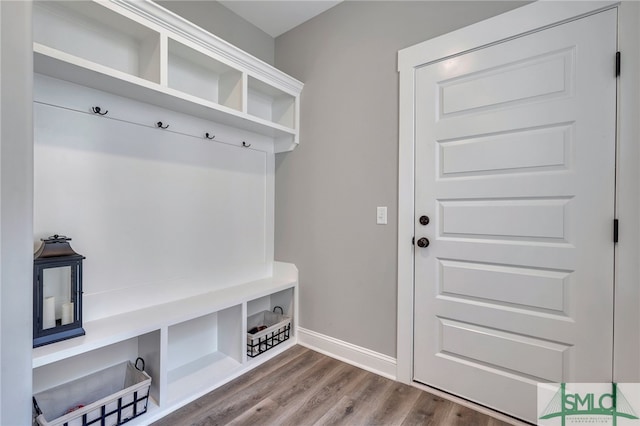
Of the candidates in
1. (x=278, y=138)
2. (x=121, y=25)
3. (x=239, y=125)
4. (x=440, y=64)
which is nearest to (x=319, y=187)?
(x=278, y=138)

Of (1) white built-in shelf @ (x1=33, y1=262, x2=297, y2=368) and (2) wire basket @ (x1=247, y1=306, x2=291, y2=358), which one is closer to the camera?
(1) white built-in shelf @ (x1=33, y1=262, x2=297, y2=368)

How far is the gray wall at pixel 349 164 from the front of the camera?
193cm

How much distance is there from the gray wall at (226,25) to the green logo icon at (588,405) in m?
2.95

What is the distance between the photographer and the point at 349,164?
2.13 m

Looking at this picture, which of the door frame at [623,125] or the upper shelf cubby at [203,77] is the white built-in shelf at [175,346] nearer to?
the upper shelf cubby at [203,77]

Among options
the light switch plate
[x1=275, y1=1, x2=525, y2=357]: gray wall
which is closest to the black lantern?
[x1=275, y1=1, x2=525, y2=357]: gray wall

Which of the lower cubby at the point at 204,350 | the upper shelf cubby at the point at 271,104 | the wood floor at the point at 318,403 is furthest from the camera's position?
the upper shelf cubby at the point at 271,104

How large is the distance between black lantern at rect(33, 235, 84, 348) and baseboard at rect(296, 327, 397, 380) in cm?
149

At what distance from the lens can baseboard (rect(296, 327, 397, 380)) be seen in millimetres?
1942

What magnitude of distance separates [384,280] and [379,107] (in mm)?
1177

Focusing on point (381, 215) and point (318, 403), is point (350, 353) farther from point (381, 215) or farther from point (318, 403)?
point (381, 215)

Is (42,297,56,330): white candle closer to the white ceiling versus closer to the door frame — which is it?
the white ceiling

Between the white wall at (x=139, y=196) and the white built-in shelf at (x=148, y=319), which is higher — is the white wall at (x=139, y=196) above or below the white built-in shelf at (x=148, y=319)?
above

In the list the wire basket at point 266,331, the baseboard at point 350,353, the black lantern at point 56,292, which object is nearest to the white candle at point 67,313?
the black lantern at point 56,292
